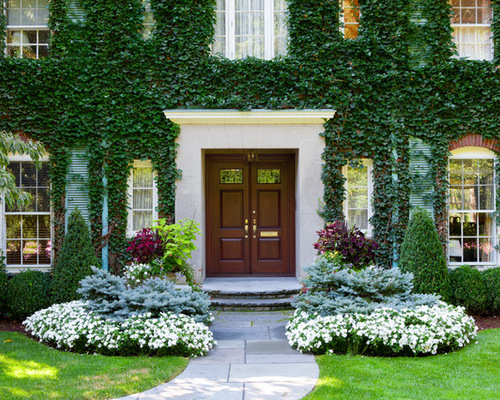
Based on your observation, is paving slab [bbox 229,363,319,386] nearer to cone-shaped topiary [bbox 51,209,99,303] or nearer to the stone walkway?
the stone walkway

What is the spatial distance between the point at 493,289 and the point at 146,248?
21.0 ft

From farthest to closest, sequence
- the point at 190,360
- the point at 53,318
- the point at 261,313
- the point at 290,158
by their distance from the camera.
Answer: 1. the point at 290,158
2. the point at 261,313
3. the point at 53,318
4. the point at 190,360

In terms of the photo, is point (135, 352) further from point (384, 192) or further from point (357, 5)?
point (357, 5)

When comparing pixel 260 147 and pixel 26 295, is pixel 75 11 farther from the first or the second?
pixel 26 295

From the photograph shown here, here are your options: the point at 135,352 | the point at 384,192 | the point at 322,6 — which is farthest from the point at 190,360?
the point at 322,6

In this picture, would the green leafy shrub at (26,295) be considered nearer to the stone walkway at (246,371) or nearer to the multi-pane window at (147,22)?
the stone walkway at (246,371)

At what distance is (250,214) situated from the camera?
1109cm

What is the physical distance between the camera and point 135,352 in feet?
22.1

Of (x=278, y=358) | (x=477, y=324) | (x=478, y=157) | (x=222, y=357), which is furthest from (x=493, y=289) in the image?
(x=222, y=357)

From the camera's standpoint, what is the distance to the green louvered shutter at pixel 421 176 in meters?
10.3

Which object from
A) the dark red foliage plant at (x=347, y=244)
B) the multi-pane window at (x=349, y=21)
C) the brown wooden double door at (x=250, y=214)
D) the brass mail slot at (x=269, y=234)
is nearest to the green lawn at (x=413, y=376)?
the dark red foliage plant at (x=347, y=244)

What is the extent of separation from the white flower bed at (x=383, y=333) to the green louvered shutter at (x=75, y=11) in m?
7.74

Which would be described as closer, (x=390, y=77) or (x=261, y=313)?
(x=261, y=313)

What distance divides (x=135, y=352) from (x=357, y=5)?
26.9 feet
